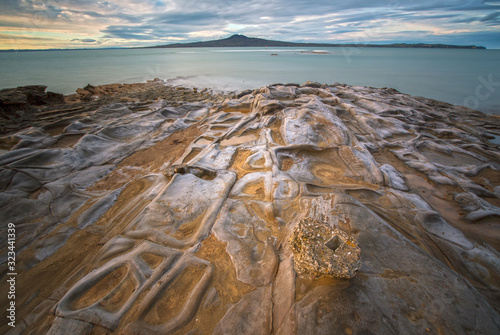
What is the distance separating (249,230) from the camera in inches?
123

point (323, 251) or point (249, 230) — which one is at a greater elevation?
point (323, 251)

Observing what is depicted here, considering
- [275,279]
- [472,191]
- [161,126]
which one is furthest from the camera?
[161,126]

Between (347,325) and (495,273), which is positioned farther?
(495,273)

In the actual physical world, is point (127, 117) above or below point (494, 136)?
above

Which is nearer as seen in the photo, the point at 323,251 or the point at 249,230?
the point at 323,251

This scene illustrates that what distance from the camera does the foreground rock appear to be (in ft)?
6.51

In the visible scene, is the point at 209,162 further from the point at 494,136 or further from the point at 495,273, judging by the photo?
the point at 494,136

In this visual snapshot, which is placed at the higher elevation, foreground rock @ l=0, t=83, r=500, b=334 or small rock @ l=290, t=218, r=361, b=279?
small rock @ l=290, t=218, r=361, b=279

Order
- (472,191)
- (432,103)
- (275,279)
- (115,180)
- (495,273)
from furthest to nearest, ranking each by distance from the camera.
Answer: (432,103)
(115,180)
(472,191)
(495,273)
(275,279)

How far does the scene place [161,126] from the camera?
863 centimetres

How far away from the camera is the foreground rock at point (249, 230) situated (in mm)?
1985

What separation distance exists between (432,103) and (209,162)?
14.7 m

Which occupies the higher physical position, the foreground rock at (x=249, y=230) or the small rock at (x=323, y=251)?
the small rock at (x=323, y=251)

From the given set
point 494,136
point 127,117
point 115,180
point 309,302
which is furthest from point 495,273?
point 127,117
